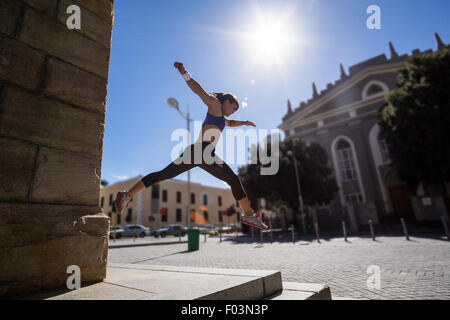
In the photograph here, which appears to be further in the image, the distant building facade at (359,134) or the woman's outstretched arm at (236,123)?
the distant building facade at (359,134)

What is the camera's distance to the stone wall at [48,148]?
2199 millimetres

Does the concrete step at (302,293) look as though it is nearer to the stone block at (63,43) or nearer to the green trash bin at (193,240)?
the stone block at (63,43)

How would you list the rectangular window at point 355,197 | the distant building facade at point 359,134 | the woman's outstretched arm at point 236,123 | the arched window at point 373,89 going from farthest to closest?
the arched window at point 373,89, the rectangular window at point 355,197, the distant building facade at point 359,134, the woman's outstretched arm at point 236,123

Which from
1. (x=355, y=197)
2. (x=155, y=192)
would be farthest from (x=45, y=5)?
(x=155, y=192)

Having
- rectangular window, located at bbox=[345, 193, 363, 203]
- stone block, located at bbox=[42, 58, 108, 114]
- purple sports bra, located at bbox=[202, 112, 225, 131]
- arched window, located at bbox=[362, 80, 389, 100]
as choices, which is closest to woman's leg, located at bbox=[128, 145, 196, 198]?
purple sports bra, located at bbox=[202, 112, 225, 131]

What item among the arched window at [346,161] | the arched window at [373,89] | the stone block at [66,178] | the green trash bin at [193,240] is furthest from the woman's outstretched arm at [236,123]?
the arched window at [373,89]

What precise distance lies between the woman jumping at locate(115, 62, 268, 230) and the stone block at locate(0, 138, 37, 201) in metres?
0.98

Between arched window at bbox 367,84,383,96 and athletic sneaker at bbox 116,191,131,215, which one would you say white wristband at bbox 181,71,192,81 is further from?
arched window at bbox 367,84,383,96

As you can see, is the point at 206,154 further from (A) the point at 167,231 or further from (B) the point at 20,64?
(A) the point at 167,231

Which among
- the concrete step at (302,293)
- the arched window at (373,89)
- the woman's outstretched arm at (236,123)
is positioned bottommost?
the concrete step at (302,293)

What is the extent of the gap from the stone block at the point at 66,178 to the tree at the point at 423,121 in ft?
72.3

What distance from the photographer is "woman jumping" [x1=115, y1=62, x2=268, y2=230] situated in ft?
9.89

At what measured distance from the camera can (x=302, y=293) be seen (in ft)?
8.32
